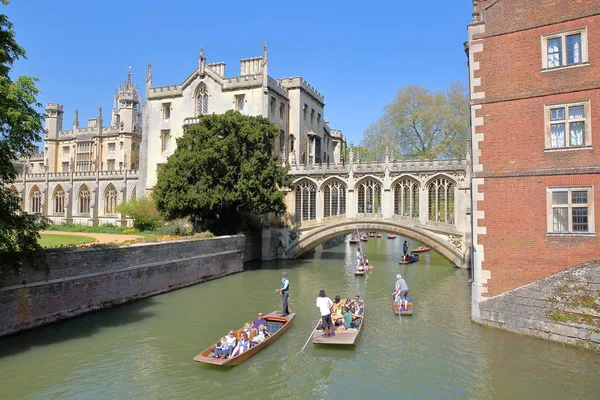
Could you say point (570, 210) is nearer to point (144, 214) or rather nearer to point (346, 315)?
point (346, 315)

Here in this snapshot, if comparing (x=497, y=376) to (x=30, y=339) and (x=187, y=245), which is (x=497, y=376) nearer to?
(x=30, y=339)

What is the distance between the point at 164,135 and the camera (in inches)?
1650

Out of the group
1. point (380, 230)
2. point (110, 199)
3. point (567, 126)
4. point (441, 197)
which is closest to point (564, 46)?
point (567, 126)

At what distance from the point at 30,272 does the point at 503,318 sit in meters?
15.1

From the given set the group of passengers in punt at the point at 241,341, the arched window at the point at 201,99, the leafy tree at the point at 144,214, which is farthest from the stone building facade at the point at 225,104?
the group of passengers in punt at the point at 241,341

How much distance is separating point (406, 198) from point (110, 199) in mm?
31778

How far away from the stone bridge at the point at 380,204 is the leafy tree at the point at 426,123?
8.92 meters

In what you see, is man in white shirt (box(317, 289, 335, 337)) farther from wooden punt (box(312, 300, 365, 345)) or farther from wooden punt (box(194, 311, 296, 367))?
wooden punt (box(194, 311, 296, 367))

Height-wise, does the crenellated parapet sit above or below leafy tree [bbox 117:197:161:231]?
above

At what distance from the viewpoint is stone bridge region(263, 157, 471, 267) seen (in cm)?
2888

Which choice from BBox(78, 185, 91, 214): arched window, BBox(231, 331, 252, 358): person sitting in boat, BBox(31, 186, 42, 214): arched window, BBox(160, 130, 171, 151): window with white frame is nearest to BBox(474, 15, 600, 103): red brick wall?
BBox(231, 331, 252, 358): person sitting in boat

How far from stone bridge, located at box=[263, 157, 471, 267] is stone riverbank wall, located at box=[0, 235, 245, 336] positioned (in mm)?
9604

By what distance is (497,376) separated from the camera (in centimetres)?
1121

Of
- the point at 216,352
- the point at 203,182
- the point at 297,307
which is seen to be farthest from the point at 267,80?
the point at 216,352
